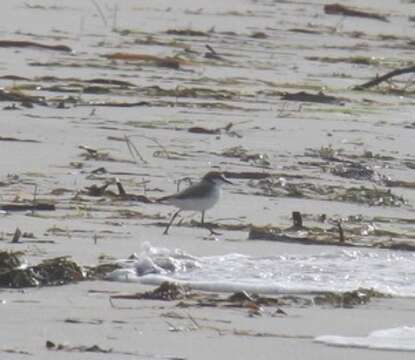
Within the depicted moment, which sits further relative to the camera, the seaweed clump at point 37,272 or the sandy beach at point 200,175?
the seaweed clump at point 37,272

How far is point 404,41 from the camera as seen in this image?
51.4ft

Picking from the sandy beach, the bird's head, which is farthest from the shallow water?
the bird's head

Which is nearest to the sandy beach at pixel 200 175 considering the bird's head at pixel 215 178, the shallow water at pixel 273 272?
the shallow water at pixel 273 272

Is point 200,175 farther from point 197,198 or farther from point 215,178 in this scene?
point 197,198

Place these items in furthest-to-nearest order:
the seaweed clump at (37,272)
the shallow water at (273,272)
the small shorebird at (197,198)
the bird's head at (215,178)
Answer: the bird's head at (215,178), the small shorebird at (197,198), the shallow water at (273,272), the seaweed clump at (37,272)

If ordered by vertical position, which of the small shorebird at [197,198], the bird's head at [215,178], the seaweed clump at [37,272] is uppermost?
the bird's head at [215,178]

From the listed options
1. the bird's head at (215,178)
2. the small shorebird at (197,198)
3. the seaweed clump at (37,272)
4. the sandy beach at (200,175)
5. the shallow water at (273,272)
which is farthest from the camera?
the bird's head at (215,178)

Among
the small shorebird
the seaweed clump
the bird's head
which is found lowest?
the seaweed clump

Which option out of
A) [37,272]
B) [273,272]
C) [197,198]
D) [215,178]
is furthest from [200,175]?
[37,272]

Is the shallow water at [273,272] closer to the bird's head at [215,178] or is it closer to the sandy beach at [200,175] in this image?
the sandy beach at [200,175]

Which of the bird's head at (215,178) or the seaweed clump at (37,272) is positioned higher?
the bird's head at (215,178)

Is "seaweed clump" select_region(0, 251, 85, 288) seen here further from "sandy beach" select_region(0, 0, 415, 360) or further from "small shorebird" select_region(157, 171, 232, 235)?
"small shorebird" select_region(157, 171, 232, 235)

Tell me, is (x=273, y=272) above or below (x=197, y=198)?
below

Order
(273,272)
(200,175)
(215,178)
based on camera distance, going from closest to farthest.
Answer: (273,272), (215,178), (200,175)
